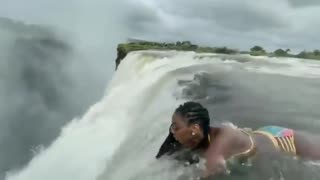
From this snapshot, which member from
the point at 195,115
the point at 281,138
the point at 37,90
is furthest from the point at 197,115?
the point at 37,90

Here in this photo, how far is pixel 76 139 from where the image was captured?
1299 cm

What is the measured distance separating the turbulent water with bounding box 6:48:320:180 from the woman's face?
0.68m

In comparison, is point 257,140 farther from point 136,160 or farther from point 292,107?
point 292,107

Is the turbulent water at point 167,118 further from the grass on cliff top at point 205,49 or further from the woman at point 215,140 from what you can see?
the grass on cliff top at point 205,49

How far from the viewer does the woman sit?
579cm

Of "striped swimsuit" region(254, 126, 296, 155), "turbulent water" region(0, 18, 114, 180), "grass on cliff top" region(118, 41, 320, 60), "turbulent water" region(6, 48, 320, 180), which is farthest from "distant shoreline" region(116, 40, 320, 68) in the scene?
"striped swimsuit" region(254, 126, 296, 155)

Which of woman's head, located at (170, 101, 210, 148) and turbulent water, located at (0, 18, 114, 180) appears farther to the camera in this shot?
turbulent water, located at (0, 18, 114, 180)

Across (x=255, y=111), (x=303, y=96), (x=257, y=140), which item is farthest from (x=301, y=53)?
(x=257, y=140)

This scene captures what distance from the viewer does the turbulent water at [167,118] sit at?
291 inches

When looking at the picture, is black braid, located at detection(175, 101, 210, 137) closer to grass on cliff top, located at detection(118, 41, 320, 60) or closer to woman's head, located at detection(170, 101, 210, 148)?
woman's head, located at detection(170, 101, 210, 148)

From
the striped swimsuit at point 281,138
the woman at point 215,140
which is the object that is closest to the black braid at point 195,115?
the woman at point 215,140

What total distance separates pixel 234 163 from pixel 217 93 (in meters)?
4.70

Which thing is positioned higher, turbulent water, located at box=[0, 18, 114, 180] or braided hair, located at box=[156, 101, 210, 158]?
braided hair, located at box=[156, 101, 210, 158]

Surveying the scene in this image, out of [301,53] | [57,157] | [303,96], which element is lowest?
[301,53]
